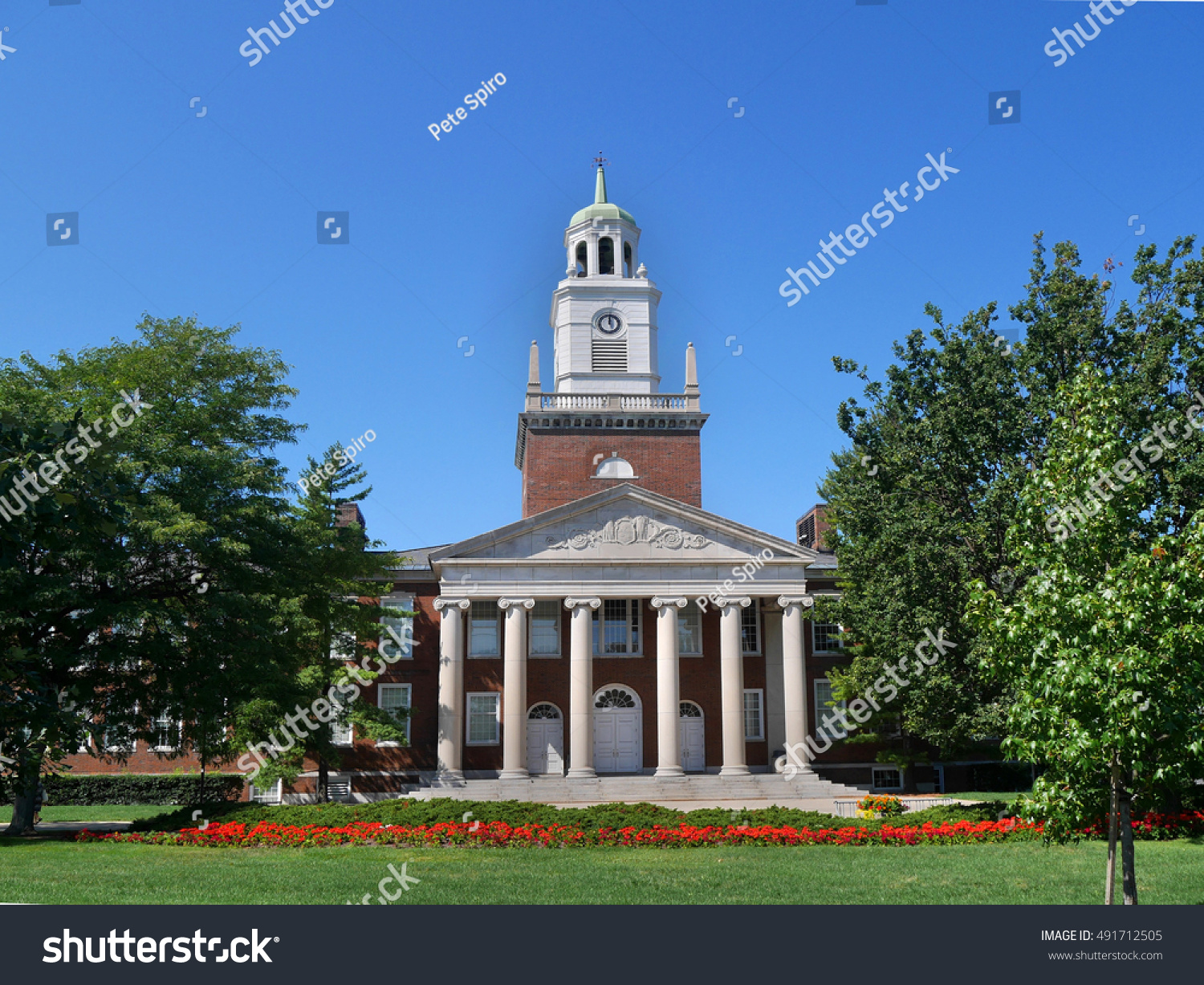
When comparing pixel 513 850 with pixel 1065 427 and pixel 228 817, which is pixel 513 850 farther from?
pixel 1065 427

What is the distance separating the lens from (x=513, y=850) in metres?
21.2

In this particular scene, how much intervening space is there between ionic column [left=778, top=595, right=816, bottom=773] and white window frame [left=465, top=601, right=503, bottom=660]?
11822mm

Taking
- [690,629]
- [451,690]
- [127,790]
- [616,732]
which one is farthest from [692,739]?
[127,790]

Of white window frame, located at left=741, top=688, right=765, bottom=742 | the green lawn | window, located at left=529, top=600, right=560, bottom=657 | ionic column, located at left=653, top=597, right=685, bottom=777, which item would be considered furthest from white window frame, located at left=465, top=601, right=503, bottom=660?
the green lawn

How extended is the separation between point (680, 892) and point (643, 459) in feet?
107

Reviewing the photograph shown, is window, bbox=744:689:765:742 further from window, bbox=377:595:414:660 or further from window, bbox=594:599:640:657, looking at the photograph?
window, bbox=377:595:414:660

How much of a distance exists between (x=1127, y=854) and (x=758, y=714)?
3132cm

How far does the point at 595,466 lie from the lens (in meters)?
46.8

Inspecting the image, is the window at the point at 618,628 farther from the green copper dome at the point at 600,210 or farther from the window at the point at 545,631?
the green copper dome at the point at 600,210

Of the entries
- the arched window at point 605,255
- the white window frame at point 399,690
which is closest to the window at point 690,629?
the white window frame at point 399,690

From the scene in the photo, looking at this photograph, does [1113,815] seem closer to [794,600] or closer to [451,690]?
[794,600]

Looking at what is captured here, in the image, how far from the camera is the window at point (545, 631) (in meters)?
43.2

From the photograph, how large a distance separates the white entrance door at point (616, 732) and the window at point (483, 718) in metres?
4.17
